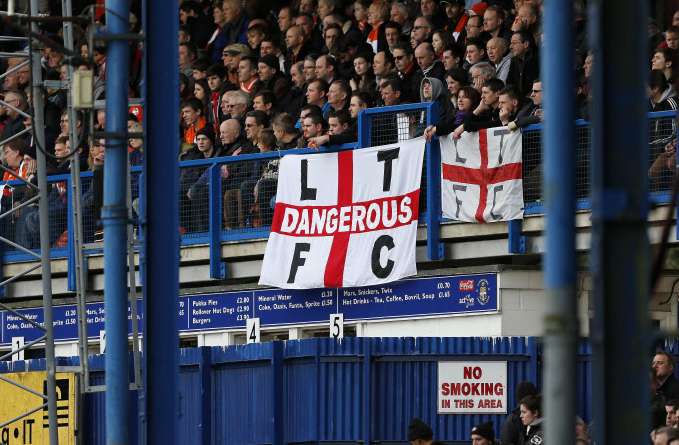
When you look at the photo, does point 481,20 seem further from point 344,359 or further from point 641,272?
point 641,272

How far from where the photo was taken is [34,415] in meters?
22.2

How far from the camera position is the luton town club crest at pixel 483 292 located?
72.2ft

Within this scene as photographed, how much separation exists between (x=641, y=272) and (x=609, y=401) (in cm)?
52

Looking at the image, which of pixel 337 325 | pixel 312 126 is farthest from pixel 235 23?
pixel 337 325

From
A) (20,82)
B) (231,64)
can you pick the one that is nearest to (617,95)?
(231,64)

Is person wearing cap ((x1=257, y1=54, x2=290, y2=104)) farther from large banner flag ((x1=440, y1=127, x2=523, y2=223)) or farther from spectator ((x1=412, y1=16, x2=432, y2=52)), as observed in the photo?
large banner flag ((x1=440, y1=127, x2=523, y2=223))

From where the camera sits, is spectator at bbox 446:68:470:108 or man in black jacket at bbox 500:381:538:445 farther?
spectator at bbox 446:68:470:108

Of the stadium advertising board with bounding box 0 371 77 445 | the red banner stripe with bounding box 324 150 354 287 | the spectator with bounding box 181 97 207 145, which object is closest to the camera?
the stadium advertising board with bounding box 0 371 77 445

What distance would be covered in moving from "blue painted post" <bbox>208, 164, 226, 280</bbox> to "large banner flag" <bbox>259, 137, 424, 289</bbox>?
40.1 inches

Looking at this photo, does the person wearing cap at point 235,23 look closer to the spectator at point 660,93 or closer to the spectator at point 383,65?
the spectator at point 383,65

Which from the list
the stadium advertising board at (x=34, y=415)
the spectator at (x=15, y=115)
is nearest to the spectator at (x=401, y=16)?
the stadium advertising board at (x=34, y=415)

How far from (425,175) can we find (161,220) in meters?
9.25

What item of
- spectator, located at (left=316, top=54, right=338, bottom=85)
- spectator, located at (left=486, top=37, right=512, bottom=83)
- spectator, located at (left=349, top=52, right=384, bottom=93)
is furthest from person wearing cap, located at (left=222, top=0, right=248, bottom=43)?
spectator, located at (left=486, top=37, right=512, bottom=83)

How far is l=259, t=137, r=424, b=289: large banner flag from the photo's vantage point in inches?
880
